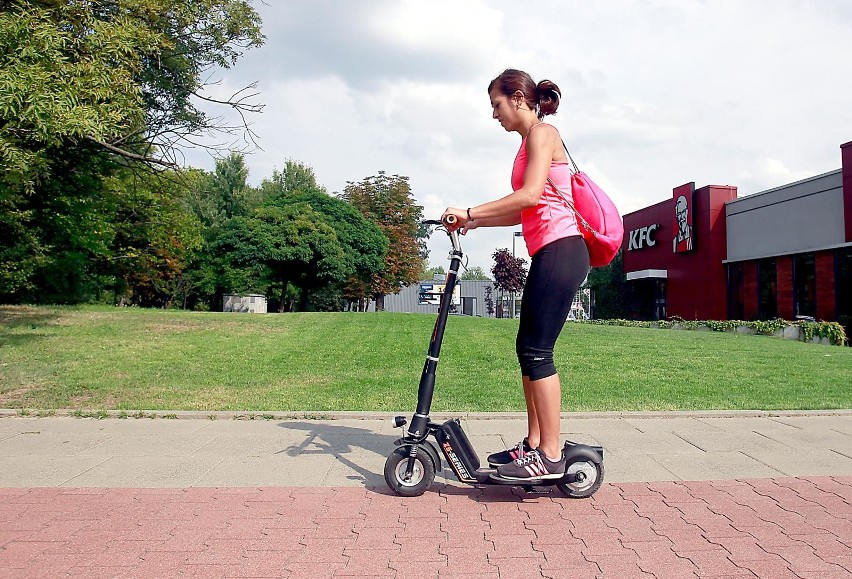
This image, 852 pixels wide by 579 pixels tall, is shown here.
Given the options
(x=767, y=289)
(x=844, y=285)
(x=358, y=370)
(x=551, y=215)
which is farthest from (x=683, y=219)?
(x=551, y=215)

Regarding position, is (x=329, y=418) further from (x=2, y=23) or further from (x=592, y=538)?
(x=2, y=23)

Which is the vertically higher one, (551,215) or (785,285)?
(785,285)

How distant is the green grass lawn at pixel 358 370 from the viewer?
7.02 metres

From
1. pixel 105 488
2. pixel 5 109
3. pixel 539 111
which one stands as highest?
pixel 5 109

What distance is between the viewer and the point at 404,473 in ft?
12.4

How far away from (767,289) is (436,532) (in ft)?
78.8

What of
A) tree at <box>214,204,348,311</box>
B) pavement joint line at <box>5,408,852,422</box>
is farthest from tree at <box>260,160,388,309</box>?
pavement joint line at <box>5,408,852,422</box>

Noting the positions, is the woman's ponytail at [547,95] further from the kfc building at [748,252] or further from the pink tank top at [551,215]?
the kfc building at [748,252]

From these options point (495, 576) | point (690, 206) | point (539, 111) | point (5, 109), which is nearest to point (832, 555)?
point (495, 576)

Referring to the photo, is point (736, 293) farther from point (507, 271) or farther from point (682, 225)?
point (507, 271)

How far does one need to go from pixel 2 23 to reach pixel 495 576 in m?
8.58

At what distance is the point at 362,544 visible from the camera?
307cm

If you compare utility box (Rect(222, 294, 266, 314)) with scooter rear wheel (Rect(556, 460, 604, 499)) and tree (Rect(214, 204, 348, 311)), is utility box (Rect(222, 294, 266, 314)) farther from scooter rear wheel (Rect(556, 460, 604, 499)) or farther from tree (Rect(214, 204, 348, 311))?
scooter rear wheel (Rect(556, 460, 604, 499))

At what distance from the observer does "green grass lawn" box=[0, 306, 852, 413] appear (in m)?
7.02
